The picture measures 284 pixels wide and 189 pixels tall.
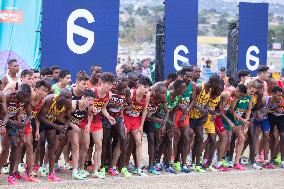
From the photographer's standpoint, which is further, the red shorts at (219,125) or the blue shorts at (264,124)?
the blue shorts at (264,124)

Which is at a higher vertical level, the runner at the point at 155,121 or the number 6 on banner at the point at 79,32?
the number 6 on banner at the point at 79,32

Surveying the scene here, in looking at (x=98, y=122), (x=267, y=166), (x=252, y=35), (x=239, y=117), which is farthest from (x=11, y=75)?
(x=252, y=35)

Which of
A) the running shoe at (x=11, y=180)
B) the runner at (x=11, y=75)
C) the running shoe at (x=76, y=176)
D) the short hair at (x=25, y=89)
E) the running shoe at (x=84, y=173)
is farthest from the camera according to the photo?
the runner at (x=11, y=75)

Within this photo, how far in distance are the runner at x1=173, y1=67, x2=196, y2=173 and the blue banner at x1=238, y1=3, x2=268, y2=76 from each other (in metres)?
4.93

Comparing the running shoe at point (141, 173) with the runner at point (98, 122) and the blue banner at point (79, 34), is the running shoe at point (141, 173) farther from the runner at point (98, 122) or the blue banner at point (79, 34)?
the blue banner at point (79, 34)

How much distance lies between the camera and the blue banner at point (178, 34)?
15.1 meters

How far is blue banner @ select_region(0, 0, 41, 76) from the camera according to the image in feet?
44.2

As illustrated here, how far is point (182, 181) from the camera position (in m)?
11.2

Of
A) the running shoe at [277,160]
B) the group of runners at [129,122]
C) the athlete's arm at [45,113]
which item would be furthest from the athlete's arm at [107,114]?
the running shoe at [277,160]

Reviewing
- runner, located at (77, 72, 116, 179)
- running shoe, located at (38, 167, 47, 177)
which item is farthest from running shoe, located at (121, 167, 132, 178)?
running shoe, located at (38, 167, 47, 177)

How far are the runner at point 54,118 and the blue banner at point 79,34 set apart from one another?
2589 millimetres

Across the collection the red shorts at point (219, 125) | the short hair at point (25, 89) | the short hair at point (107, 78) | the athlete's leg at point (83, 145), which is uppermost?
the short hair at point (107, 78)

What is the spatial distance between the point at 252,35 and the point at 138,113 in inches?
249

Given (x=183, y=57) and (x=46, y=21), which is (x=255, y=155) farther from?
(x=46, y=21)
